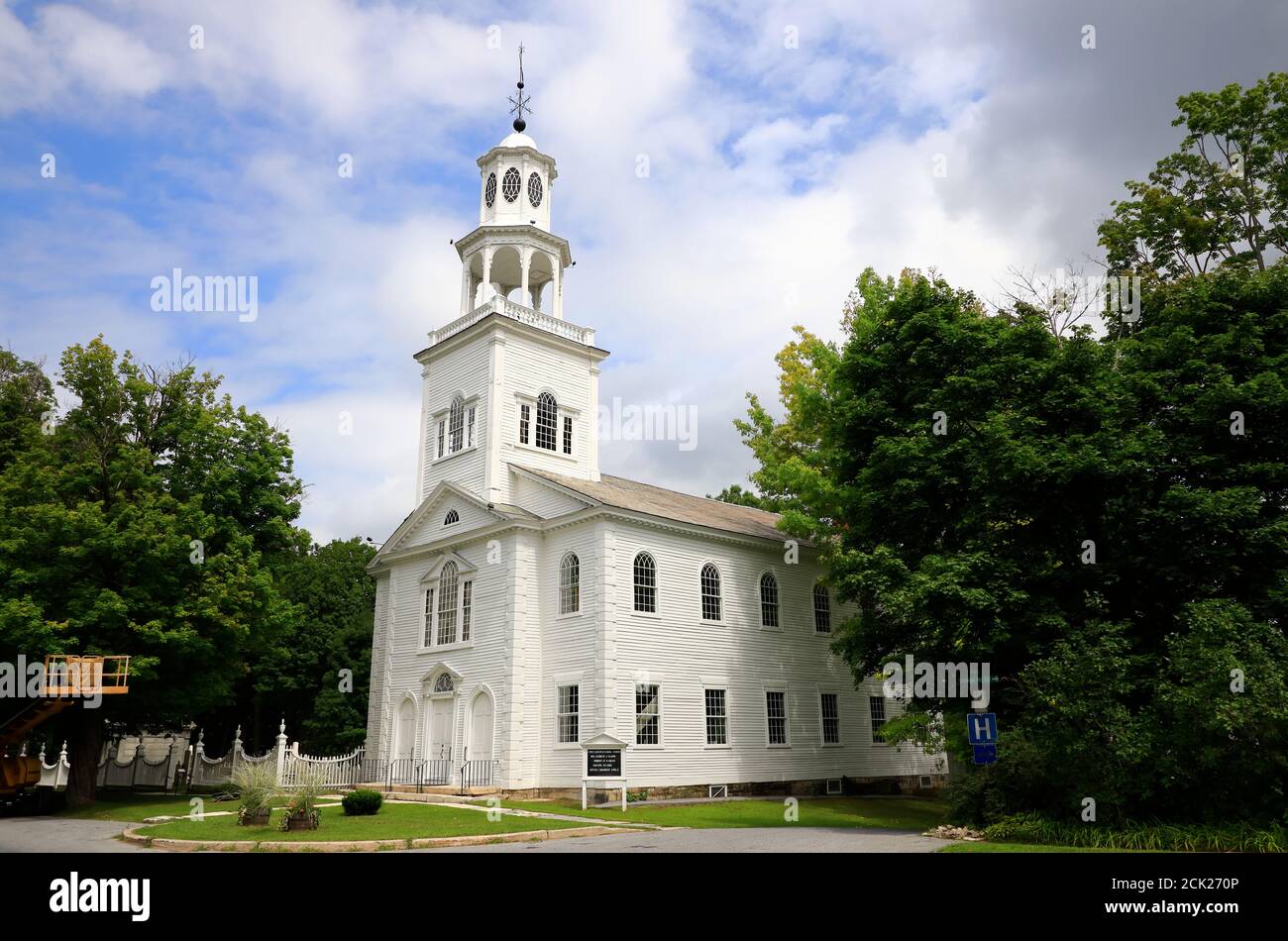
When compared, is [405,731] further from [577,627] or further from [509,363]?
[509,363]

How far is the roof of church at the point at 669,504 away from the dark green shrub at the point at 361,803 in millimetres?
10574

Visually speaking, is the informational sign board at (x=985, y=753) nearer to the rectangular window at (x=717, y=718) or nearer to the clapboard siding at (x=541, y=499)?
the rectangular window at (x=717, y=718)

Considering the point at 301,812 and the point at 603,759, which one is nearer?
the point at 301,812

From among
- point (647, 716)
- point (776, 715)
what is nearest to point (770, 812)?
point (647, 716)

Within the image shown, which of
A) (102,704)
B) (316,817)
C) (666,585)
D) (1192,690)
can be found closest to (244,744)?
(102,704)

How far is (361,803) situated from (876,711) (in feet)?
69.1

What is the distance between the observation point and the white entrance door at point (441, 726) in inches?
1185

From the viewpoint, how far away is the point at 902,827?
72.1 ft

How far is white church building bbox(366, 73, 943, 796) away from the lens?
1107 inches

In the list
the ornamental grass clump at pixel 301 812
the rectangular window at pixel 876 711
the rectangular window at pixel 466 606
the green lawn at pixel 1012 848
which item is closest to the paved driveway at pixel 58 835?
the ornamental grass clump at pixel 301 812

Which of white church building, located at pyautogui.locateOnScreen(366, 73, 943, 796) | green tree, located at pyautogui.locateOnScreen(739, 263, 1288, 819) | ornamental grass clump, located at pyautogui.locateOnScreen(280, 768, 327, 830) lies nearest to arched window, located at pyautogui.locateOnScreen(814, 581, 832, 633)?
white church building, located at pyautogui.locateOnScreen(366, 73, 943, 796)

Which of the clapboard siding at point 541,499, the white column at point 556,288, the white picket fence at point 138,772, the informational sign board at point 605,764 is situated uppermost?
the white column at point 556,288

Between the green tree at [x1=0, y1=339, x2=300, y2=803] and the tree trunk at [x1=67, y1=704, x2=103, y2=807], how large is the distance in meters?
0.04

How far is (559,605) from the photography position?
29266mm
